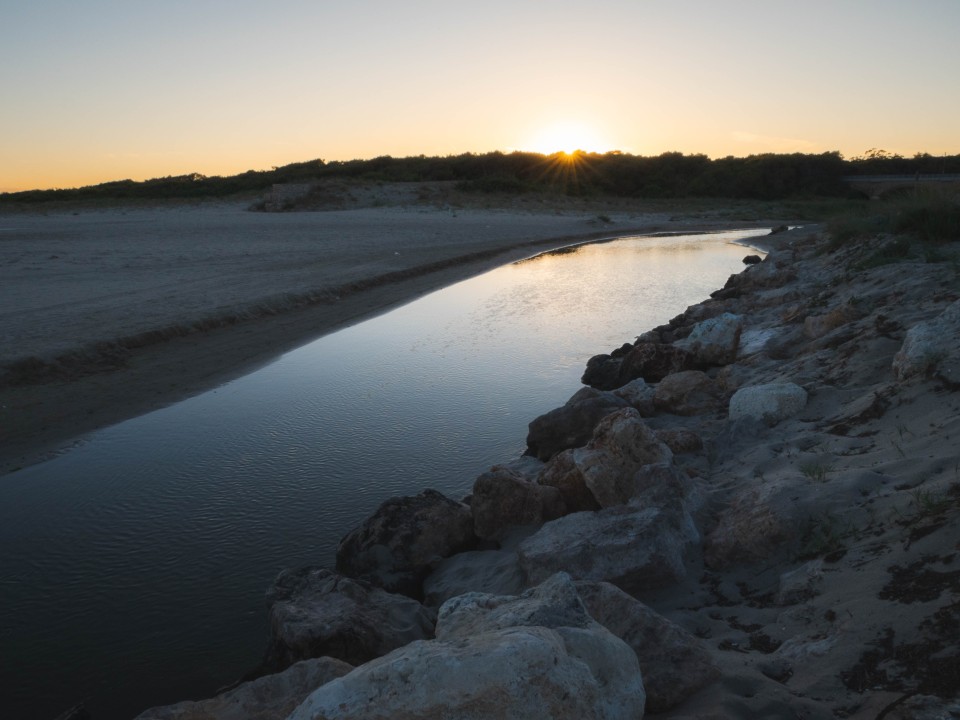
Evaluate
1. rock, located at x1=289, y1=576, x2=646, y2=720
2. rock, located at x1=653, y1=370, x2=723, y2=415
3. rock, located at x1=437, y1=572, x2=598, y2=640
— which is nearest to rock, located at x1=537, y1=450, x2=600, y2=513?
rock, located at x1=653, y1=370, x2=723, y2=415

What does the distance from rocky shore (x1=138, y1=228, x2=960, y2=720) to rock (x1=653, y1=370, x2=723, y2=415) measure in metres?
0.03

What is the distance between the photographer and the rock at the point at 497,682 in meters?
1.78

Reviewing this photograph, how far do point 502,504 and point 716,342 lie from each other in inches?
171

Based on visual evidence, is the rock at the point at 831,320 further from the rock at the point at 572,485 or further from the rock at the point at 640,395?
the rock at the point at 572,485

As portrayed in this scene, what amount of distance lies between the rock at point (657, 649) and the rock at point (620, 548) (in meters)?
0.57

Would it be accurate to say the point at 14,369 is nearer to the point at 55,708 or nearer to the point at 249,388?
the point at 249,388

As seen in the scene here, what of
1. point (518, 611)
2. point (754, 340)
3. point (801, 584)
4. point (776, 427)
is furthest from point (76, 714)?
point (754, 340)

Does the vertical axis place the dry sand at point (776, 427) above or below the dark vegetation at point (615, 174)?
below

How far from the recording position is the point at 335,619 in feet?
10.8

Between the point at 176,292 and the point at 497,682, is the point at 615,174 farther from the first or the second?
the point at 497,682

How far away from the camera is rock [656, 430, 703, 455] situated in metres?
5.14

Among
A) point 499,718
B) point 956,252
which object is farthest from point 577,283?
point 499,718

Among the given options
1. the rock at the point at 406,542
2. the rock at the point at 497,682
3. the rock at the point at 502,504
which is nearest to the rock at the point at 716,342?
the rock at the point at 502,504

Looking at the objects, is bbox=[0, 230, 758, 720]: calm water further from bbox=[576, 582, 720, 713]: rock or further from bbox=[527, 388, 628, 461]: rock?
bbox=[576, 582, 720, 713]: rock
